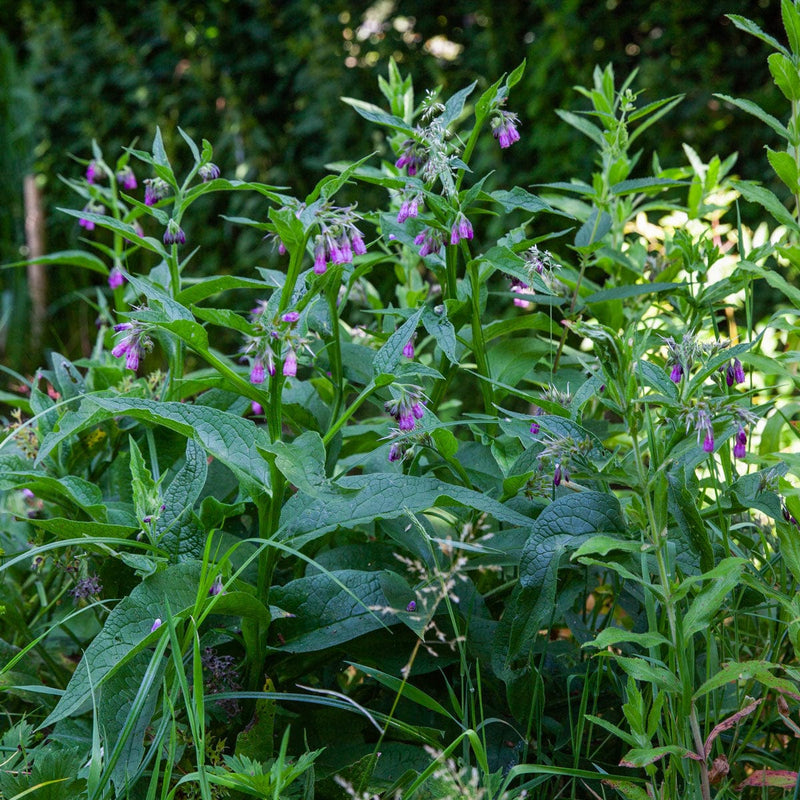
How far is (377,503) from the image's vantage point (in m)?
1.10

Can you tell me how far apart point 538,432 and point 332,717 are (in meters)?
0.51

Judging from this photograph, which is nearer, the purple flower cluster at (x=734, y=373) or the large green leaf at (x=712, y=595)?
the large green leaf at (x=712, y=595)

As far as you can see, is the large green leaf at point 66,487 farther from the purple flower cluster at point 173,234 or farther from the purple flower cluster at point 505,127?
the purple flower cluster at point 505,127

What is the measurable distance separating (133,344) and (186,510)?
0.23m

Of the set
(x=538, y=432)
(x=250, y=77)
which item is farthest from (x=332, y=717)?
(x=250, y=77)

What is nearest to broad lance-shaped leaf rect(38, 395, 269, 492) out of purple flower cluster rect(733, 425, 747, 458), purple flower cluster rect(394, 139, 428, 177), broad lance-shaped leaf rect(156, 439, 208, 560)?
Answer: broad lance-shaped leaf rect(156, 439, 208, 560)

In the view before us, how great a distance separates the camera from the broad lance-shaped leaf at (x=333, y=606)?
3.82 feet

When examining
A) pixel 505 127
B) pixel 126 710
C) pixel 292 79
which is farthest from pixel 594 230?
pixel 292 79

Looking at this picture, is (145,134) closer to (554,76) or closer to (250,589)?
(554,76)

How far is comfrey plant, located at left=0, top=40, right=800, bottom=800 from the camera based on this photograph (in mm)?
1026

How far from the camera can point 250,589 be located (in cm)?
117

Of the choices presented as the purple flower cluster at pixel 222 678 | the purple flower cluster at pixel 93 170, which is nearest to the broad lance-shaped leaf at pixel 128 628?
the purple flower cluster at pixel 222 678

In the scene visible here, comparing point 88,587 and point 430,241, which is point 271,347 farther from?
point 88,587

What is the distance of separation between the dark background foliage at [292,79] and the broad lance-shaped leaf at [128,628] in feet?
6.44
